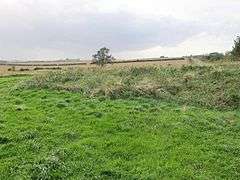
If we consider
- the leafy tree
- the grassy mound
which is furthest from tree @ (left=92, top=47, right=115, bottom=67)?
the grassy mound

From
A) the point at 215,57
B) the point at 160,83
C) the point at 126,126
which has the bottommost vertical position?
the point at 126,126

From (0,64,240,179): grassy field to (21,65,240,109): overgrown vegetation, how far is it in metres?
0.08

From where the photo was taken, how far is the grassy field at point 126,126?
71.2 ft

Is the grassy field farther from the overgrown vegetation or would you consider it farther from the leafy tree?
the leafy tree

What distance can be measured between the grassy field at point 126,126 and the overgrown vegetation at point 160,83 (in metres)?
0.08

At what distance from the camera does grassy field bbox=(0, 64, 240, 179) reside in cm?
2169

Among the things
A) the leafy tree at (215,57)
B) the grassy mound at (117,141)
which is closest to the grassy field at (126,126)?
the grassy mound at (117,141)

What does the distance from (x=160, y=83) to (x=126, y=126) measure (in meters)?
11.9

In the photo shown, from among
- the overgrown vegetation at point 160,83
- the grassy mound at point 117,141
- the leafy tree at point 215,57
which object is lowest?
the grassy mound at point 117,141

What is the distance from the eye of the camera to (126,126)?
27.5 m

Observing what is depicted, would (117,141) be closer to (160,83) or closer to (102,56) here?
(160,83)

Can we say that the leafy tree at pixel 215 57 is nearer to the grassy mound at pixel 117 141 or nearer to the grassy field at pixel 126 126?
the grassy field at pixel 126 126

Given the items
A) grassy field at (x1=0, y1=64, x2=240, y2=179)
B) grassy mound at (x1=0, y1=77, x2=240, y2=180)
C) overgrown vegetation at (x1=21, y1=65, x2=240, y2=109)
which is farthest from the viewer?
overgrown vegetation at (x1=21, y1=65, x2=240, y2=109)

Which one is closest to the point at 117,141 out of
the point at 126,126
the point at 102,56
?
the point at 126,126
